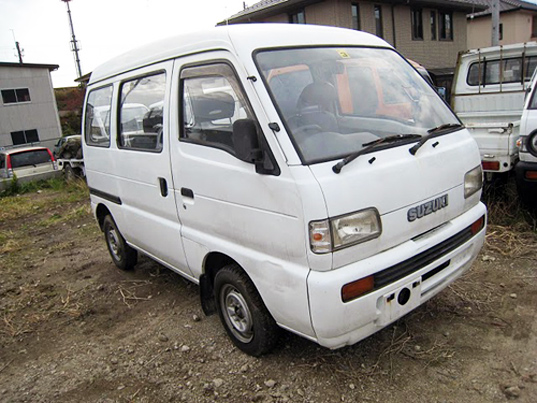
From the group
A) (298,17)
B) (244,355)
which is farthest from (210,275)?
(298,17)

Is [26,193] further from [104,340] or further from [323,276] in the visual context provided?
[323,276]

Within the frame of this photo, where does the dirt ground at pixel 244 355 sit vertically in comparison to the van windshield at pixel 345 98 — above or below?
below

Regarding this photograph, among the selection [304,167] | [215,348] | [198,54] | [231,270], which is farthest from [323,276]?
[198,54]

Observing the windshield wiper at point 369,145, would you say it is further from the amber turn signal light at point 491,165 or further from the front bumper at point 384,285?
the amber turn signal light at point 491,165

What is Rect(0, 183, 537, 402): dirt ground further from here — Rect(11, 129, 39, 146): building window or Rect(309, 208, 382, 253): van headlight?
Rect(11, 129, 39, 146): building window

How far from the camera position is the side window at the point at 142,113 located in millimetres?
3572

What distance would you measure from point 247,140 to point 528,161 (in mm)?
3482

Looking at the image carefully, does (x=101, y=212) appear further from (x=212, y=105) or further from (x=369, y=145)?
(x=369, y=145)

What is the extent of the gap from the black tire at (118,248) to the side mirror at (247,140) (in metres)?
2.94

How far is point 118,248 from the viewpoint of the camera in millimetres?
5211

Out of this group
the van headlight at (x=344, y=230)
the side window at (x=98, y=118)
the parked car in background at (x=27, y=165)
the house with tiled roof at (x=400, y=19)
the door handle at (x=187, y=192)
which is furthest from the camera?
the house with tiled roof at (x=400, y=19)

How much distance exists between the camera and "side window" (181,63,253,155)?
9.34 ft

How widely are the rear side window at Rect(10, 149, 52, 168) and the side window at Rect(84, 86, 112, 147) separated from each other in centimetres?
1003

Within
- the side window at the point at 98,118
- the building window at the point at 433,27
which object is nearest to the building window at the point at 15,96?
the building window at the point at 433,27
